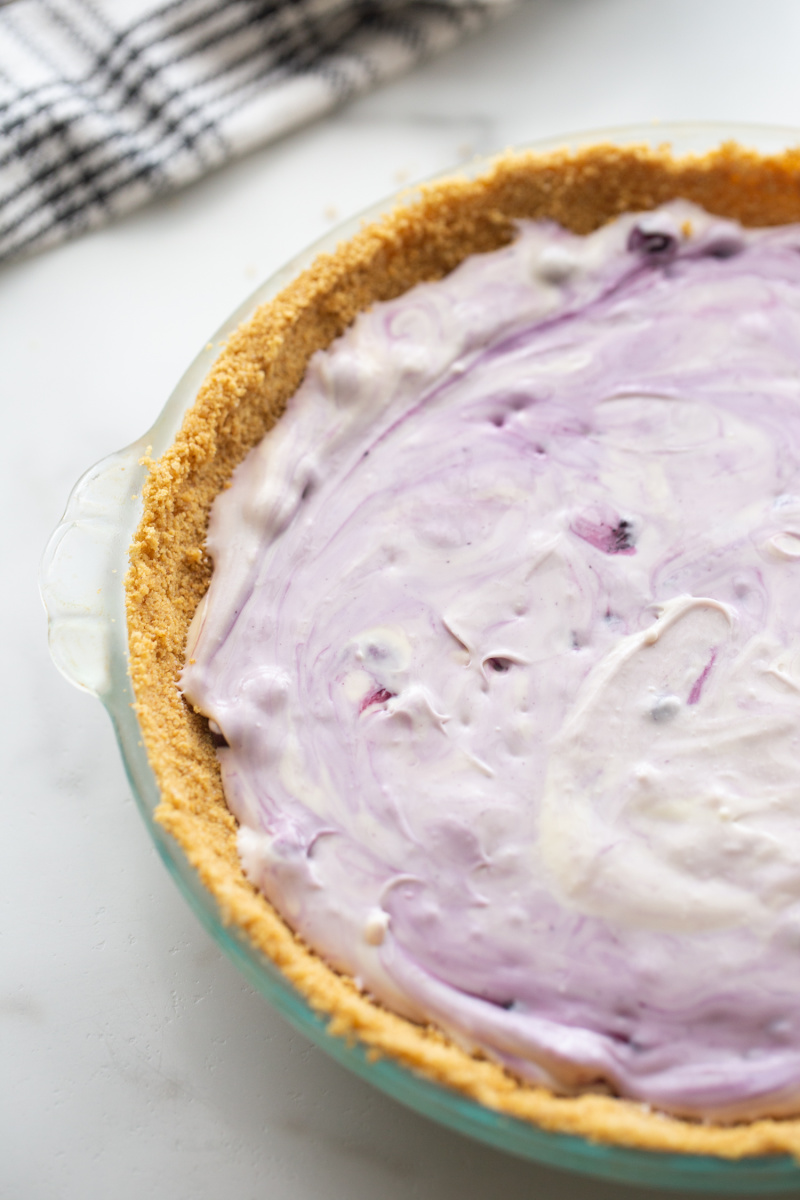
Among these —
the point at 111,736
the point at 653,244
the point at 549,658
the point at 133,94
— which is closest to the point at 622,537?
the point at 549,658

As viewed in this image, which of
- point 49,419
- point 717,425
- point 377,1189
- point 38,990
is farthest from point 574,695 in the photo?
point 49,419

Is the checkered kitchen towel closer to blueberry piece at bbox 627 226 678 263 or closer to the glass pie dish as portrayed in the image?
the glass pie dish

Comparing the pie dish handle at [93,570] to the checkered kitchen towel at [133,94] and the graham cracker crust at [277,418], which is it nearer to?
the graham cracker crust at [277,418]

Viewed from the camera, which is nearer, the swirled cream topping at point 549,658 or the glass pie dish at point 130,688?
the glass pie dish at point 130,688

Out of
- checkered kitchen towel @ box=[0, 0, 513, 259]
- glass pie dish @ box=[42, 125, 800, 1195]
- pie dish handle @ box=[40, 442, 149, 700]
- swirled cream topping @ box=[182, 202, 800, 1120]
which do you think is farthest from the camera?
checkered kitchen towel @ box=[0, 0, 513, 259]

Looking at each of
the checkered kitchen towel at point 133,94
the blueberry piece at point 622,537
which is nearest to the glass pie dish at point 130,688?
the checkered kitchen towel at point 133,94

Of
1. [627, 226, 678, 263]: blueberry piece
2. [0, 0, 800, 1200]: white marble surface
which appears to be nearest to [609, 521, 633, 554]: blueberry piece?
[627, 226, 678, 263]: blueberry piece

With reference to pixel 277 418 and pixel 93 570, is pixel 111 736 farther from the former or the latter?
pixel 277 418
